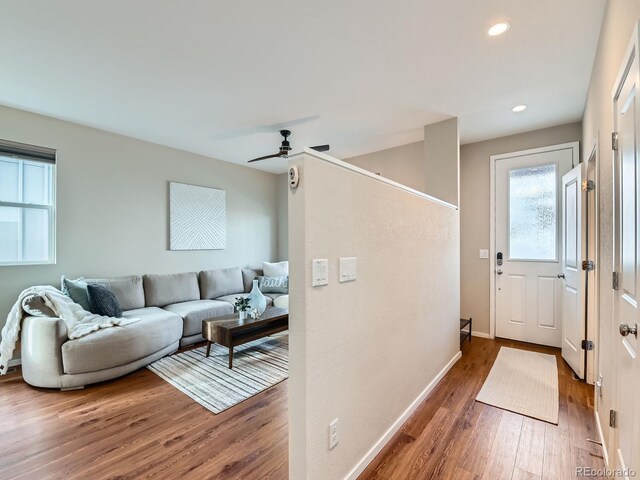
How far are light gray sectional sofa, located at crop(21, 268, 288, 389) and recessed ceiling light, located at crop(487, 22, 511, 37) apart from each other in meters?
3.74

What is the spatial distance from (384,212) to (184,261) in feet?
12.2

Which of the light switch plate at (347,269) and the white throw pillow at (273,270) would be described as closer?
the light switch plate at (347,269)

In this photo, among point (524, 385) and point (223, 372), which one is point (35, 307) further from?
point (524, 385)

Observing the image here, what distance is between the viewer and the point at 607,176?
166 cm

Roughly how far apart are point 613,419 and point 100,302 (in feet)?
13.4

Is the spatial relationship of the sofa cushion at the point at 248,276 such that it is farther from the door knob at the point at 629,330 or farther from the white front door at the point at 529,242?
the door knob at the point at 629,330

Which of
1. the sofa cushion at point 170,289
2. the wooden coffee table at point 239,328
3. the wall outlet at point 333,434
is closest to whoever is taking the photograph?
the wall outlet at point 333,434

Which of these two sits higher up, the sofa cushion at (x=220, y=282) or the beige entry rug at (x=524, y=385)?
the sofa cushion at (x=220, y=282)

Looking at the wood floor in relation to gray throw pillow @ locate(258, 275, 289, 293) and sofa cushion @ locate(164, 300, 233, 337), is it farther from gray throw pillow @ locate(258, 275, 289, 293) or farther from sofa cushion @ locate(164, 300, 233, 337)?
gray throw pillow @ locate(258, 275, 289, 293)

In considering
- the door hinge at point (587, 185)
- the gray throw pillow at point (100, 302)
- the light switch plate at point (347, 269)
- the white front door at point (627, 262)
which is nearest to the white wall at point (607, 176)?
the white front door at point (627, 262)

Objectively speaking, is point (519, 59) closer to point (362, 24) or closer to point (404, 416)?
point (362, 24)

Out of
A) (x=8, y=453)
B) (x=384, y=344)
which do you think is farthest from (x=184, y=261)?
(x=384, y=344)

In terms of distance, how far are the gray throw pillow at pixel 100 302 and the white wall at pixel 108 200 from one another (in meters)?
0.64

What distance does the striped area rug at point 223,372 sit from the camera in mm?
2449
